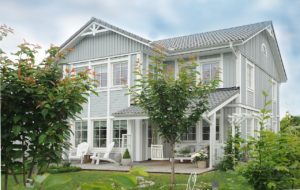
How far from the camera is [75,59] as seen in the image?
20.1 m

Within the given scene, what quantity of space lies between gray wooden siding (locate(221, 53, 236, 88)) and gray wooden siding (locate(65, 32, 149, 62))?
12.9ft

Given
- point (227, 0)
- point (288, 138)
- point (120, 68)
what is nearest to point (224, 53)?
point (120, 68)

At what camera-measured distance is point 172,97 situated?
30.5 ft

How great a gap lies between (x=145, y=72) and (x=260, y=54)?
7.40m

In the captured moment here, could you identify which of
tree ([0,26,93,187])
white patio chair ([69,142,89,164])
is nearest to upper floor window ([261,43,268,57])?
white patio chair ([69,142,89,164])

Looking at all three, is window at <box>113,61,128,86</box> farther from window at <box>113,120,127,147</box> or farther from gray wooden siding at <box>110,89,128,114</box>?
window at <box>113,120,127,147</box>

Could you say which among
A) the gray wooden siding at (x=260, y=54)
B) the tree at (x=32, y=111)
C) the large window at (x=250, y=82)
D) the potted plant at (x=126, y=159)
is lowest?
the potted plant at (x=126, y=159)

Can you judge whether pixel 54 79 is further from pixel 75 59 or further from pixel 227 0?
pixel 75 59

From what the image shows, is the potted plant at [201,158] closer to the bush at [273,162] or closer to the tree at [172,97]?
the tree at [172,97]

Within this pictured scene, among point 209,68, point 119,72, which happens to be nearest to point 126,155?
point 119,72

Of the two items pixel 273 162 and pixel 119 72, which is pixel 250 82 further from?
pixel 273 162

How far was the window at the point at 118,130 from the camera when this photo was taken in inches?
701

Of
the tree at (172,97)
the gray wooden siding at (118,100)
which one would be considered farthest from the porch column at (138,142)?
the tree at (172,97)

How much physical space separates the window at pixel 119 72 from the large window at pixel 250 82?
634cm
